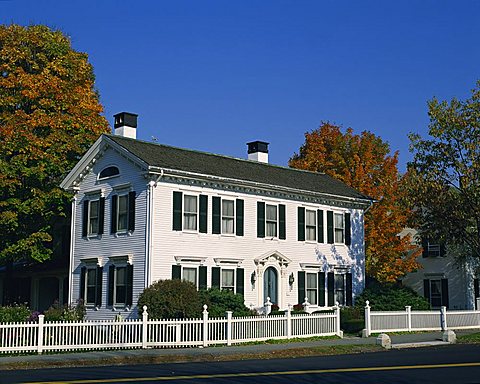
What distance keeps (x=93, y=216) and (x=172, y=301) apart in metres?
Answer: 8.51

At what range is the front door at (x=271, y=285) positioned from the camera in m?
33.9

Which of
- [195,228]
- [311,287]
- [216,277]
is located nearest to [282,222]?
[311,287]

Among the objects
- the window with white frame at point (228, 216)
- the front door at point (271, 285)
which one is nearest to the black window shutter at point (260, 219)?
the window with white frame at point (228, 216)

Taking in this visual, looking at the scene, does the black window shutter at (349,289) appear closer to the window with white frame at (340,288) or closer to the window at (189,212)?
the window with white frame at (340,288)

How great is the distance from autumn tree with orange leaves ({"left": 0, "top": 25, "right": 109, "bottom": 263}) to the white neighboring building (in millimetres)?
22789

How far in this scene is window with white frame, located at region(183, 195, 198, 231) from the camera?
102ft

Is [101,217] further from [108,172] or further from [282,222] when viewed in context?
[282,222]

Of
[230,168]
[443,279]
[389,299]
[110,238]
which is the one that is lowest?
[389,299]

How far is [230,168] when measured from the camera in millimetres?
34656

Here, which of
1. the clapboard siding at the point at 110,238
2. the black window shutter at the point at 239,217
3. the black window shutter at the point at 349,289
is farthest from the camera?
the black window shutter at the point at 349,289

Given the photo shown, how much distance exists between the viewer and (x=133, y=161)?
30844mm

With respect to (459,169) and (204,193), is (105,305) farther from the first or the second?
(459,169)

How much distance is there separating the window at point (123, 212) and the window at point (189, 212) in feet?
6.09

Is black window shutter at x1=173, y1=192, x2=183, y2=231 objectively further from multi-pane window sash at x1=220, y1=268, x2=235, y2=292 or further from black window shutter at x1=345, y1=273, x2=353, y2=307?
black window shutter at x1=345, y1=273, x2=353, y2=307
